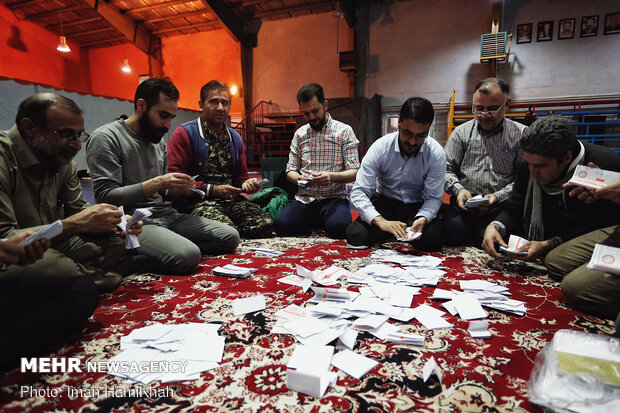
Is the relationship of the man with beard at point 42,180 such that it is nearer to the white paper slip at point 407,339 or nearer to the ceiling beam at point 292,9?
the white paper slip at point 407,339

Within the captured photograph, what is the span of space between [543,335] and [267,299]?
1.19 m

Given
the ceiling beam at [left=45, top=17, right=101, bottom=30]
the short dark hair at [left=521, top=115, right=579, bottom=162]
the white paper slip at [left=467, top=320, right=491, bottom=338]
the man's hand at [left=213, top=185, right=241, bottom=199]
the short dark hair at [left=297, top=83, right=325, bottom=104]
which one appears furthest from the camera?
the ceiling beam at [left=45, top=17, right=101, bottom=30]

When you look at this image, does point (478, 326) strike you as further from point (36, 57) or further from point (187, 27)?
point (36, 57)

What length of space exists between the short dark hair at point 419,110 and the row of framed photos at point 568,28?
277 inches

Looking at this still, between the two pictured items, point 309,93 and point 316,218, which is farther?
point 316,218

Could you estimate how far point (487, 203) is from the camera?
2568 millimetres

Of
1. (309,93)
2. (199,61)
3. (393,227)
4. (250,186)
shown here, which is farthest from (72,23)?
(393,227)

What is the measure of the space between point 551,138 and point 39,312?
2358 mm

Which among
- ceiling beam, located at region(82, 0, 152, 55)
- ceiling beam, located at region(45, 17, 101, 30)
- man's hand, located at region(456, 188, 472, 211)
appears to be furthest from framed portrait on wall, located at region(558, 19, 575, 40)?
ceiling beam, located at region(45, 17, 101, 30)

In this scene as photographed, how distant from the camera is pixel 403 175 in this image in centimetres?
272

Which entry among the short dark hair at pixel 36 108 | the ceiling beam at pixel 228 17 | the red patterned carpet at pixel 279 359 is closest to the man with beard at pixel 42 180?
the short dark hair at pixel 36 108

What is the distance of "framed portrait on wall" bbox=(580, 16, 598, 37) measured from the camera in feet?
22.4

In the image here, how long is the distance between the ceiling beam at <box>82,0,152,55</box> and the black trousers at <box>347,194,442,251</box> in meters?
9.29

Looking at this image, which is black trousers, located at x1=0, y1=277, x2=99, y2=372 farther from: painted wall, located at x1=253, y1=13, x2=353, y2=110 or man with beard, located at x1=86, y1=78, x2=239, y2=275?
painted wall, located at x1=253, y1=13, x2=353, y2=110
